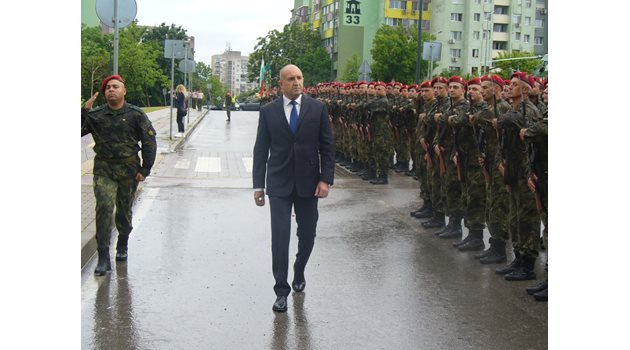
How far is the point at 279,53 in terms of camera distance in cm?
9625

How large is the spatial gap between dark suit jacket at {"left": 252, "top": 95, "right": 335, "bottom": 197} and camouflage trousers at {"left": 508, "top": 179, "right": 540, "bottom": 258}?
6.85 ft

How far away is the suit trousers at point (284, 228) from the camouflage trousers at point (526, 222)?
6.92 feet

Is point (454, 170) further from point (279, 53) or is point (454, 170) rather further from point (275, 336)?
point (279, 53)

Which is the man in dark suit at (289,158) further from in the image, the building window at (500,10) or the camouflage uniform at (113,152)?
the building window at (500,10)

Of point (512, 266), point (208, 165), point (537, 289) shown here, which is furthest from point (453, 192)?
point (208, 165)

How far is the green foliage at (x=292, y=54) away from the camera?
3629 inches

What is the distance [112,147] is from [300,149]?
7.15ft

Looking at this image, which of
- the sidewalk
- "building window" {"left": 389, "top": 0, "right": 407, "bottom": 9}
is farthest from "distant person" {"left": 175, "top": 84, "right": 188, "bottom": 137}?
"building window" {"left": 389, "top": 0, "right": 407, "bottom": 9}

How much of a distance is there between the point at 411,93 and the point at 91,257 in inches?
372

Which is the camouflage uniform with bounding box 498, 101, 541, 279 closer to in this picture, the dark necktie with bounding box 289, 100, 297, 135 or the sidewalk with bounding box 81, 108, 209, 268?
the dark necktie with bounding box 289, 100, 297, 135

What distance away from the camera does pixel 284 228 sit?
6.66 m

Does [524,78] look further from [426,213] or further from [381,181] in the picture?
[381,181]

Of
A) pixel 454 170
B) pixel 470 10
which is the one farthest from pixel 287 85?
pixel 470 10

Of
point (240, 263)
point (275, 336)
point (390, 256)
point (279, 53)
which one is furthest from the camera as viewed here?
point (279, 53)
